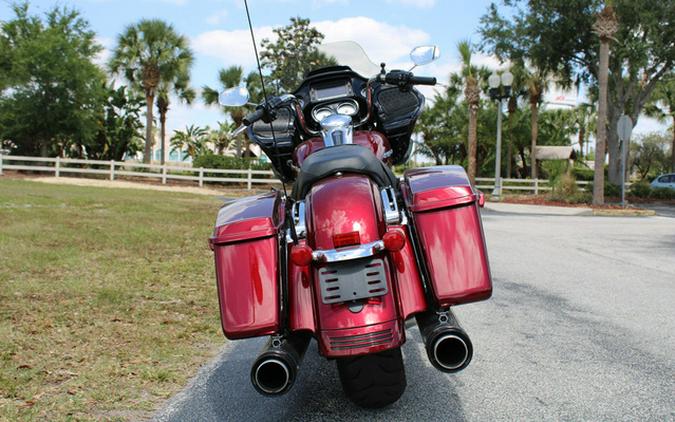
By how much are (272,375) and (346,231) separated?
64cm

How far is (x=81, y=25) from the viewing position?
34.2 meters

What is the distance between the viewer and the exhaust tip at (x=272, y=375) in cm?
246

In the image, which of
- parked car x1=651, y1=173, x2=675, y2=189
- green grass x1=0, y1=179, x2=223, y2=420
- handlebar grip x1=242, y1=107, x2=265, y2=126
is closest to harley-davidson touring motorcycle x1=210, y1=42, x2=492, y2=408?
Result: handlebar grip x1=242, y1=107, x2=265, y2=126

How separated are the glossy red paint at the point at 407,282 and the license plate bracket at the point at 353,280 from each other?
13 centimetres

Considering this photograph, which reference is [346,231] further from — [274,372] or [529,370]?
[529,370]

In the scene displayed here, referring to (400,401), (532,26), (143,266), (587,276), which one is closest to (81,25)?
(532,26)

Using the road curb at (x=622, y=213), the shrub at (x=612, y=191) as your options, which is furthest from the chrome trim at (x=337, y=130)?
the shrub at (x=612, y=191)

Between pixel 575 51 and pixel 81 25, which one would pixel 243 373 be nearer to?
pixel 575 51

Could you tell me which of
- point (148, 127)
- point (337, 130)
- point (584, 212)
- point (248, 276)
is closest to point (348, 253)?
point (248, 276)

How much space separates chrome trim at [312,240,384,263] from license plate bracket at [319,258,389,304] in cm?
3

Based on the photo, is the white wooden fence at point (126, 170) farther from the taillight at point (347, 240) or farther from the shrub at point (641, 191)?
the taillight at point (347, 240)

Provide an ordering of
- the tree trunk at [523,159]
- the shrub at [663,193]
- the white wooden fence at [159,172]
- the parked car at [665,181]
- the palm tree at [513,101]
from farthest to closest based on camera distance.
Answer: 1. the tree trunk at [523,159]
2. the palm tree at [513,101]
3. the parked car at [665,181]
4. the white wooden fence at [159,172]
5. the shrub at [663,193]

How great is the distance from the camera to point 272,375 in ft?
8.19

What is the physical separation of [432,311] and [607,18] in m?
20.6
